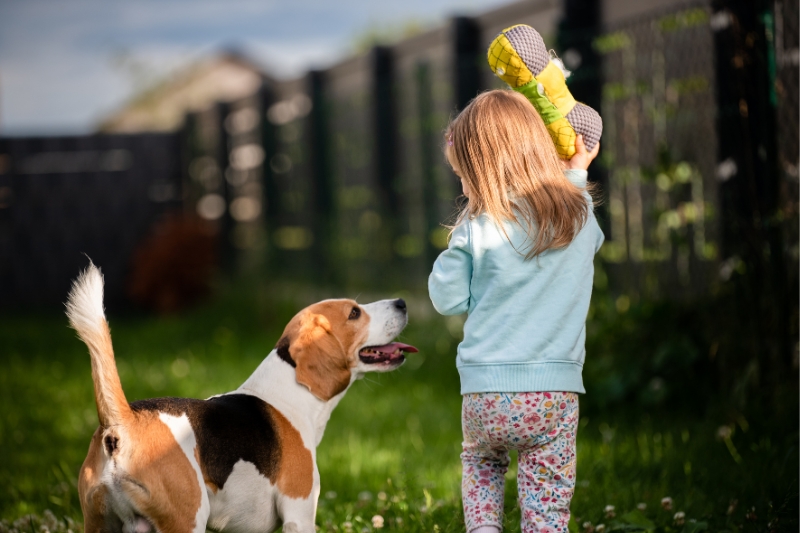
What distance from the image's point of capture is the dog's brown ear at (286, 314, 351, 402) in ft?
9.27

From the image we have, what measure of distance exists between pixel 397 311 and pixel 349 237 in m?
6.25

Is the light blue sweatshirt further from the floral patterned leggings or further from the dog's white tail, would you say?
the dog's white tail

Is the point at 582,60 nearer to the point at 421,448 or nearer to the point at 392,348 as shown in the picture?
the point at 421,448

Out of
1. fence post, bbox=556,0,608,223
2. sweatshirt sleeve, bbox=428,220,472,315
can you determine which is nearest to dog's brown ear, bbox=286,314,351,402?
sweatshirt sleeve, bbox=428,220,472,315

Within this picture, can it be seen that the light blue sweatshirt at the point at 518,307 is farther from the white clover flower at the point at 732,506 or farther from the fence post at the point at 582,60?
the fence post at the point at 582,60

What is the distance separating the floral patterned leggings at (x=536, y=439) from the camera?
2693 millimetres

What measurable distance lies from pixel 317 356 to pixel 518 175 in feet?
2.94

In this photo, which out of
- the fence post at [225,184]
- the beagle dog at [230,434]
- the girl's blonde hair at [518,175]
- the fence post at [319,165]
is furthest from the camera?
the fence post at [225,184]

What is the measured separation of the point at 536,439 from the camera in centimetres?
275

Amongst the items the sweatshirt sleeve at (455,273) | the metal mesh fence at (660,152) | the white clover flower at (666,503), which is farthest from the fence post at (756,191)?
the sweatshirt sleeve at (455,273)

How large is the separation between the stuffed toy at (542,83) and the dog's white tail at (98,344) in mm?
1519

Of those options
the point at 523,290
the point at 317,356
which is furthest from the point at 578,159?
the point at 317,356

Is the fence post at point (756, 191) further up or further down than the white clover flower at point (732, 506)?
further up

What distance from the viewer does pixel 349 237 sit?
9266mm
